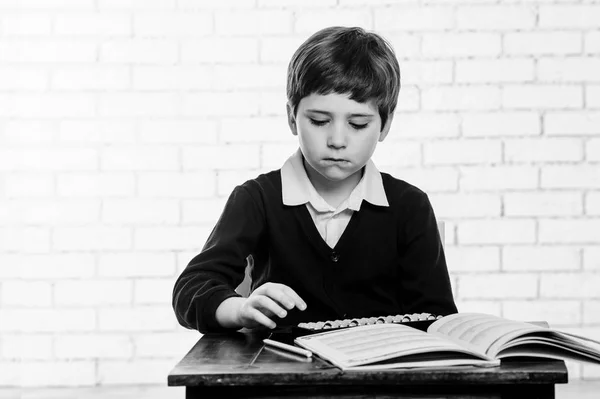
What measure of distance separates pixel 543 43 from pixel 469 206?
25.5 inches

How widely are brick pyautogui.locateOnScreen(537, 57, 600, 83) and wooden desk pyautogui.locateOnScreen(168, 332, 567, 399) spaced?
211cm

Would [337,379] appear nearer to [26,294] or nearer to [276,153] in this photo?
[276,153]

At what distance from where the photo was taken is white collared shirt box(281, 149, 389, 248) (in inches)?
59.2

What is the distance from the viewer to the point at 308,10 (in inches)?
108

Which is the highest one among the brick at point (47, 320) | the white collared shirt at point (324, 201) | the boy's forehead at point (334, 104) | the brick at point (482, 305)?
the boy's forehead at point (334, 104)

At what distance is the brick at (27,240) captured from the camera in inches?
110

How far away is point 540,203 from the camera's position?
278 cm

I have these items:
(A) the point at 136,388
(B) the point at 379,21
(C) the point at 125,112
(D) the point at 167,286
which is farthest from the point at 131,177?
(B) the point at 379,21

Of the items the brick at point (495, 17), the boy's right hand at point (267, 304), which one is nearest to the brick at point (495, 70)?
the brick at point (495, 17)

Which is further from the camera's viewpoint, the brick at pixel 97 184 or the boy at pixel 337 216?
the brick at pixel 97 184

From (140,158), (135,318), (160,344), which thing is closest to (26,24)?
(140,158)

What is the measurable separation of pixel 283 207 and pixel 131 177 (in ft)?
4.61

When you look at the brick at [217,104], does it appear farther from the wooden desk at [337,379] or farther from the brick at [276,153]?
the wooden desk at [337,379]

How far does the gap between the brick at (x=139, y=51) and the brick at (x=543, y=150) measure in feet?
4.12
